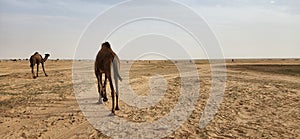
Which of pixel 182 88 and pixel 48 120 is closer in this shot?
pixel 48 120

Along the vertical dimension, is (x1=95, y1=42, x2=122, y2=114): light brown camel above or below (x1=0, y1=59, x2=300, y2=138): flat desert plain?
above

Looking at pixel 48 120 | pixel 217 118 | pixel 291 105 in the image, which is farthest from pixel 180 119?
pixel 291 105

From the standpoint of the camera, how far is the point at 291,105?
1150cm

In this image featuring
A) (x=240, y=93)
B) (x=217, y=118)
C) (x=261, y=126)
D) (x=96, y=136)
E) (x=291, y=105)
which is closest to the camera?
(x=96, y=136)

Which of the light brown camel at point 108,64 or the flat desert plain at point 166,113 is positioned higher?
the light brown camel at point 108,64

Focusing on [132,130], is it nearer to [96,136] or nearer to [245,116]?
[96,136]

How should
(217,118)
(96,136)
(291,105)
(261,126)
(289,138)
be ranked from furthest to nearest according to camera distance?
1. (291,105)
2. (217,118)
3. (261,126)
4. (289,138)
5. (96,136)

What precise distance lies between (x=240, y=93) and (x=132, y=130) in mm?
8022

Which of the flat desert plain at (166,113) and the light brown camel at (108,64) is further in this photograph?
the light brown camel at (108,64)

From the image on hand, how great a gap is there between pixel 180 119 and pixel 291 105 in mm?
5643

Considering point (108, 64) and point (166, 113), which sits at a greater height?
point (108, 64)

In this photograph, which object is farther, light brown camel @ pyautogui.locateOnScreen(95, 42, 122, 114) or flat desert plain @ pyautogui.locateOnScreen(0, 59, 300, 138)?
light brown camel @ pyautogui.locateOnScreen(95, 42, 122, 114)

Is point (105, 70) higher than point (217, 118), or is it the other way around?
point (105, 70)

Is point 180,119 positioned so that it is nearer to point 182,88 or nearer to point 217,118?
point 217,118
